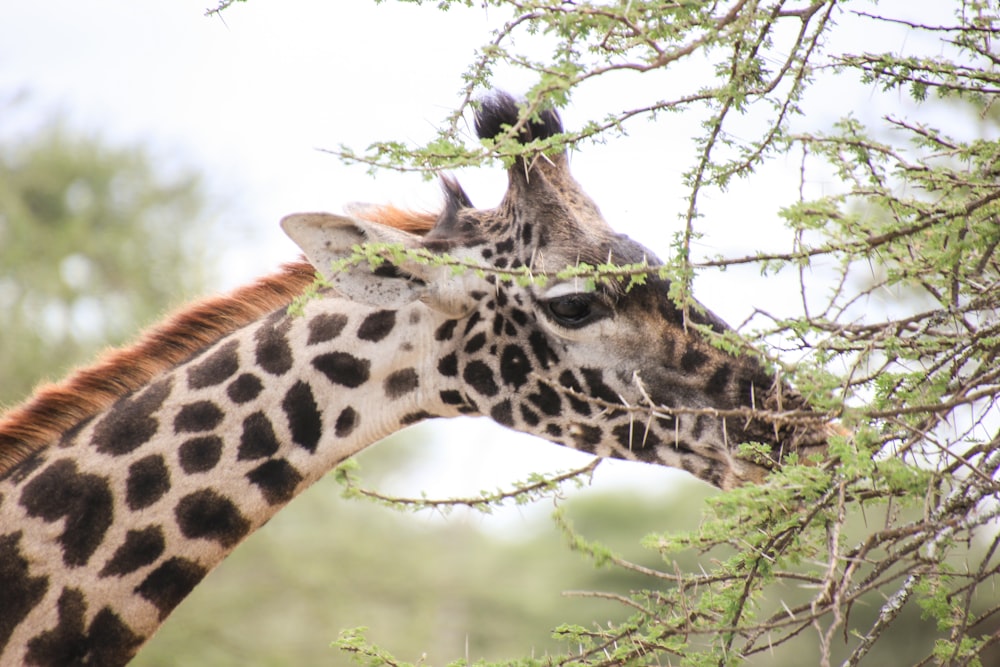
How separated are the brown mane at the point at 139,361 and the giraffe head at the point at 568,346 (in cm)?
61

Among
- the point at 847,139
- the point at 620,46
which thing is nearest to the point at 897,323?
the point at 847,139

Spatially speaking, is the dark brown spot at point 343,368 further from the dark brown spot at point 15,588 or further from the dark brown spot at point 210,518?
the dark brown spot at point 15,588

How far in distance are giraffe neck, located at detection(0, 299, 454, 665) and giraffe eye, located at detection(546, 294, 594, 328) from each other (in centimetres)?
50

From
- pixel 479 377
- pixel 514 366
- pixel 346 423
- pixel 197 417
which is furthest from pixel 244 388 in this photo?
pixel 514 366

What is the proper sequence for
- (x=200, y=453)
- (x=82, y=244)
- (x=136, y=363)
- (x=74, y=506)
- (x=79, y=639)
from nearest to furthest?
(x=79, y=639), (x=74, y=506), (x=200, y=453), (x=136, y=363), (x=82, y=244)

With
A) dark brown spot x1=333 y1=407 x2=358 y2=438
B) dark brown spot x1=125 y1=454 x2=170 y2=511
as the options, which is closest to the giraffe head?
dark brown spot x1=333 y1=407 x2=358 y2=438

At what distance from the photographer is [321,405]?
3.89 metres

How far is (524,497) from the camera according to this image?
4.16m

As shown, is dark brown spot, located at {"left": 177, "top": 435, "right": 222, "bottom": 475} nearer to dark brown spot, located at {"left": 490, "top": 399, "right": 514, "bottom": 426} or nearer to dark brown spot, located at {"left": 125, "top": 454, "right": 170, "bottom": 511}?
dark brown spot, located at {"left": 125, "top": 454, "right": 170, "bottom": 511}

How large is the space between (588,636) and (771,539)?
0.76m

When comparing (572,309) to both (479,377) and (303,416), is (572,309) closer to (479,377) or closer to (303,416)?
(479,377)

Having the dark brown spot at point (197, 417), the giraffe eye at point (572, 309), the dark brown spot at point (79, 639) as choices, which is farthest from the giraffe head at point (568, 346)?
the dark brown spot at point (79, 639)

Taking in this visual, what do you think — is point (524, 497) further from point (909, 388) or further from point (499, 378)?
point (909, 388)

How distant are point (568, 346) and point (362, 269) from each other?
2.64ft
